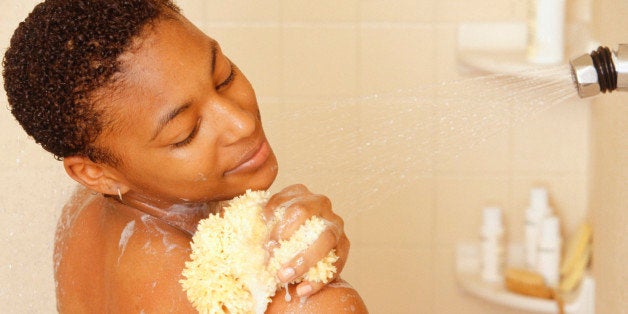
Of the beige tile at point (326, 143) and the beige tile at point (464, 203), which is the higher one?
the beige tile at point (326, 143)

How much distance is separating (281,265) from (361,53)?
111cm

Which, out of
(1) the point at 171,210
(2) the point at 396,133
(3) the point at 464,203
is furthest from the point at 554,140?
(1) the point at 171,210

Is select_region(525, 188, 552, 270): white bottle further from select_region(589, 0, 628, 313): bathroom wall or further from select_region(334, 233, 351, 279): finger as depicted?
select_region(334, 233, 351, 279): finger

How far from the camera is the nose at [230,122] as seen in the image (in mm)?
756

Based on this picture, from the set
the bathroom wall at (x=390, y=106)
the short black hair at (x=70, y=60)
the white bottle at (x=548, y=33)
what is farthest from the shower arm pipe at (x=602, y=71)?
the bathroom wall at (x=390, y=106)

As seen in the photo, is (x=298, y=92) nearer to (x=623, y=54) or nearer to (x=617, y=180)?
(x=617, y=180)

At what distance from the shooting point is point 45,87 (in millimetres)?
736

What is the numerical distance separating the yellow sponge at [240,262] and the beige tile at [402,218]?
113 centimetres

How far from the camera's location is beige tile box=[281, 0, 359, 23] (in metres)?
1.76

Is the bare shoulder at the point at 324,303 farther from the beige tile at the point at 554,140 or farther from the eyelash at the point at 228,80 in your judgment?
the beige tile at the point at 554,140

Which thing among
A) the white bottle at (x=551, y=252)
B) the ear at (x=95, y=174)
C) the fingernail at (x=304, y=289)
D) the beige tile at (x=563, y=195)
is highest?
the ear at (x=95, y=174)

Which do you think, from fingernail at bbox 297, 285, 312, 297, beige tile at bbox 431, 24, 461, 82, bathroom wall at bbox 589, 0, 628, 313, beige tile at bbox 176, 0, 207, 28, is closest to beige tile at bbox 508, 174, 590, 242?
beige tile at bbox 431, 24, 461, 82

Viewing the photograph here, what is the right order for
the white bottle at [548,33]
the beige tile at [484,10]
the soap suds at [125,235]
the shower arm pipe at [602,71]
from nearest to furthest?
the shower arm pipe at [602,71] < the soap suds at [125,235] < the white bottle at [548,33] < the beige tile at [484,10]

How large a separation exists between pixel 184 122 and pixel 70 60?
110mm
